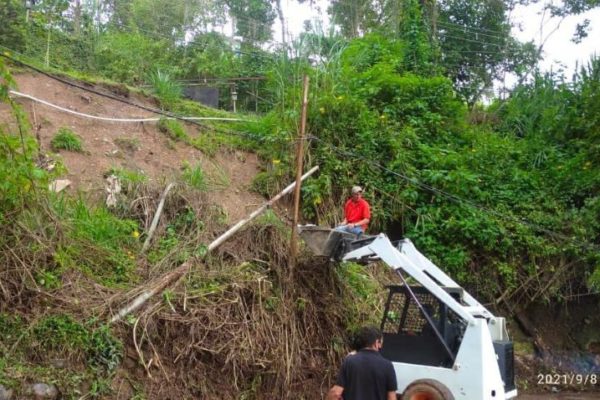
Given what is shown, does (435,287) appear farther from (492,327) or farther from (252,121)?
(252,121)

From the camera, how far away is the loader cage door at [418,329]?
720 centimetres

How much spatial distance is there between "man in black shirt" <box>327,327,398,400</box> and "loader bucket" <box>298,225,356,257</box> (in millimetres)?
3926

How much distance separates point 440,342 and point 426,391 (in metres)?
0.59

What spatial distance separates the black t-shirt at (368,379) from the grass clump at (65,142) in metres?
8.69

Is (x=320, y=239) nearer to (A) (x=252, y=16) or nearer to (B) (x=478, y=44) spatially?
(B) (x=478, y=44)

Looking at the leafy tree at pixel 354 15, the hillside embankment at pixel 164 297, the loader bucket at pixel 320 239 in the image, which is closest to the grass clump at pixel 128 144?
the hillside embankment at pixel 164 297

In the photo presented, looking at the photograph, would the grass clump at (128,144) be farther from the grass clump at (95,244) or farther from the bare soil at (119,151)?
the grass clump at (95,244)

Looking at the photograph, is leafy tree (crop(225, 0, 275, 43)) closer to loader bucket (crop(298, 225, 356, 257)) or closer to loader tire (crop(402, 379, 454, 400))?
loader bucket (crop(298, 225, 356, 257))

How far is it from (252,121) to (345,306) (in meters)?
6.42

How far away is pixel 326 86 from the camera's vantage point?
14.0 m

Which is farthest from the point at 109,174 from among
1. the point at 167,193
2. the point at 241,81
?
the point at 241,81

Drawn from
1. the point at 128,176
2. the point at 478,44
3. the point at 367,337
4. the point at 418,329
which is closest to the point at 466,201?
the point at 418,329

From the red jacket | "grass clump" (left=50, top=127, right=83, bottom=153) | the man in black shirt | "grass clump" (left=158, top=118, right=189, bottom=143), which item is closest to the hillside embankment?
"grass clump" (left=50, top=127, right=83, bottom=153)
